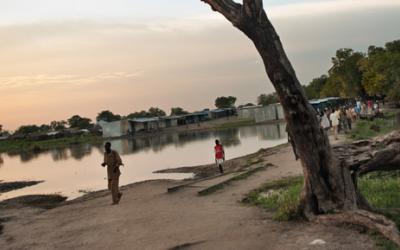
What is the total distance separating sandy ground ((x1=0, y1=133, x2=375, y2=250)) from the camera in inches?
321

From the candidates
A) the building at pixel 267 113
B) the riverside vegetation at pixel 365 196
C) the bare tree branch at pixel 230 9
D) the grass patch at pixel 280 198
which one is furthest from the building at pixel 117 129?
the bare tree branch at pixel 230 9

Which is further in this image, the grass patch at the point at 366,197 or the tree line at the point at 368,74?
the tree line at the point at 368,74

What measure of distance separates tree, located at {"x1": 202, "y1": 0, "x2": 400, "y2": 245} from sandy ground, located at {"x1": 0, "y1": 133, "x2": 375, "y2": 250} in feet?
1.59

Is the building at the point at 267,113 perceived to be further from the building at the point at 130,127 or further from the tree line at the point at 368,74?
the building at the point at 130,127

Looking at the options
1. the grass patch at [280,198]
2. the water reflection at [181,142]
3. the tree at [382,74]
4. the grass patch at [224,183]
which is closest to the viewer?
the grass patch at [280,198]

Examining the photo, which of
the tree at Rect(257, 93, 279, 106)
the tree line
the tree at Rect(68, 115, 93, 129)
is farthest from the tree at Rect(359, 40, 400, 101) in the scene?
the tree at Rect(68, 115, 93, 129)

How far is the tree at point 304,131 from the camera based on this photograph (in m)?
8.31

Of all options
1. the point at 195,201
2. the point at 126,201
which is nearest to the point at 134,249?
the point at 195,201

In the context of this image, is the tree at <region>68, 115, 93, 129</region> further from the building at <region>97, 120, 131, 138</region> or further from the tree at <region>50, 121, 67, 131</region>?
the building at <region>97, 120, 131, 138</region>

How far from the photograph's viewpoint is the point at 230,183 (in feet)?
53.4

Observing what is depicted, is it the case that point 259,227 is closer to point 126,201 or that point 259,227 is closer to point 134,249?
point 134,249

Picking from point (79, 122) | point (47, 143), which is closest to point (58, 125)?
point (79, 122)

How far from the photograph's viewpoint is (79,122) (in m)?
144

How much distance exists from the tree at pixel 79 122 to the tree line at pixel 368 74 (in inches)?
2676
